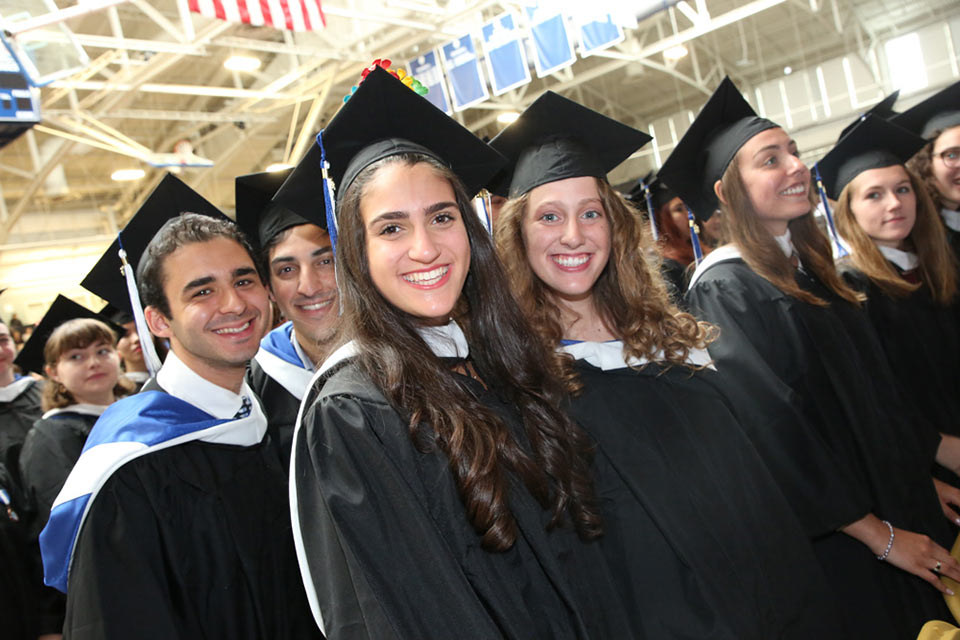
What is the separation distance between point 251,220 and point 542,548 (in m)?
1.88

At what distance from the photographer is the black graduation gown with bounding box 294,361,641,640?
1301 millimetres

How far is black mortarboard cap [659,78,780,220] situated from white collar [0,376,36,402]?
3730mm

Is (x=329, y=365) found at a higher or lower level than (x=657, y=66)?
lower

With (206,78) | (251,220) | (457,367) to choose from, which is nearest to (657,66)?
(206,78)

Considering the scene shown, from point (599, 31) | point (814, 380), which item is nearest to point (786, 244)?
point (814, 380)

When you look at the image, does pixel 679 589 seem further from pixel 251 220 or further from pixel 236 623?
pixel 251 220

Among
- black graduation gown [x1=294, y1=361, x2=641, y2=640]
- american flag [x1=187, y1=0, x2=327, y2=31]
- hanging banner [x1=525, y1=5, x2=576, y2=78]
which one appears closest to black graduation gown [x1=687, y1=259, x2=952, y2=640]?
black graduation gown [x1=294, y1=361, x2=641, y2=640]

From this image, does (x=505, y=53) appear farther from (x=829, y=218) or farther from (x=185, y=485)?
(x=185, y=485)

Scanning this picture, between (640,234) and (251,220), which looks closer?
(640,234)

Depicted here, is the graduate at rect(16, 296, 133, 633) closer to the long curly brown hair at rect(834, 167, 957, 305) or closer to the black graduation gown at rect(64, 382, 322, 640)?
the black graduation gown at rect(64, 382, 322, 640)

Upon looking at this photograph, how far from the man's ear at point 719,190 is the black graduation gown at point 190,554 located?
1977 mm

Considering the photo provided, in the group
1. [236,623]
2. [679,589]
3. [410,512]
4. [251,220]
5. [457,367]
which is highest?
[251,220]

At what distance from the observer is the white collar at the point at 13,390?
387 cm

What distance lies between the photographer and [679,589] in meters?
1.69
